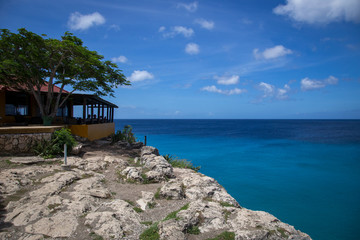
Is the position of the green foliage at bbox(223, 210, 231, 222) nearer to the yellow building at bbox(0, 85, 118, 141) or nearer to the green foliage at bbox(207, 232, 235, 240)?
the green foliage at bbox(207, 232, 235, 240)

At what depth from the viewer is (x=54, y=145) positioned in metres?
11.0

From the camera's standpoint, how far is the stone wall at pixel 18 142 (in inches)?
413

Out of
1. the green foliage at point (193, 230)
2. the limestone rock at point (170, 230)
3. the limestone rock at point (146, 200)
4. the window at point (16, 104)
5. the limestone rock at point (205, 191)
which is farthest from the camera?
the window at point (16, 104)

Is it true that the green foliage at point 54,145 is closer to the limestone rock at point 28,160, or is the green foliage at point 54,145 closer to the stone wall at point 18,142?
the stone wall at point 18,142

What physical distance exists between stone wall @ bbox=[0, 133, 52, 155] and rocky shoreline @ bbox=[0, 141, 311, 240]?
6.18 feet

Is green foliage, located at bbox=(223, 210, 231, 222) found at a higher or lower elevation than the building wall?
lower

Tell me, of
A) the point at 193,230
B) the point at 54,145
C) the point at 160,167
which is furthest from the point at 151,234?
the point at 54,145

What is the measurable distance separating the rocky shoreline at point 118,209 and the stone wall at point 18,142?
74.2 inches

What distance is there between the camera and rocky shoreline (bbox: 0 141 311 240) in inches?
178

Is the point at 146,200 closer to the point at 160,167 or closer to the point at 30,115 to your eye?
the point at 160,167

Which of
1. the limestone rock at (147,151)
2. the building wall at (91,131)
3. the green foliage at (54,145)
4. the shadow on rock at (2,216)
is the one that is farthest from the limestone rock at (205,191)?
the building wall at (91,131)

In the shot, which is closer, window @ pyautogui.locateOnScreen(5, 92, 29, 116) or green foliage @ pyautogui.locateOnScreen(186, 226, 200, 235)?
green foliage @ pyautogui.locateOnScreen(186, 226, 200, 235)

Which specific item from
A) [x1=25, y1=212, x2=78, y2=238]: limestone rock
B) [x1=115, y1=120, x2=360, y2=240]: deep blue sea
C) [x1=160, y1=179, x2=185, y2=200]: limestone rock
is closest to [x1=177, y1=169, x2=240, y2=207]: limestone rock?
[x1=160, y1=179, x2=185, y2=200]: limestone rock

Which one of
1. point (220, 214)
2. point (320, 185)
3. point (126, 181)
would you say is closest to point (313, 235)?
point (320, 185)
